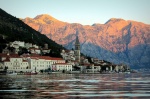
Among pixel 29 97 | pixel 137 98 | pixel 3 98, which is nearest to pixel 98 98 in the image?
pixel 137 98

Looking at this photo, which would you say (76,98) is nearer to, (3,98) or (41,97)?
(41,97)

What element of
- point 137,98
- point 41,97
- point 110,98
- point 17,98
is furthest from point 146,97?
point 17,98

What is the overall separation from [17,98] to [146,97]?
15.9m

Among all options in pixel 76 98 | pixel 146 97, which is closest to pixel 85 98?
pixel 76 98

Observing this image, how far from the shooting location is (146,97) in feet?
158

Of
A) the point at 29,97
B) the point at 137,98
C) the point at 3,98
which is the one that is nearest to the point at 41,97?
the point at 29,97

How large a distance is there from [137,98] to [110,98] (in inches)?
131

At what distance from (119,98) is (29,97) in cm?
1113

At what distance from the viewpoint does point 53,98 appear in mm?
→ 47062

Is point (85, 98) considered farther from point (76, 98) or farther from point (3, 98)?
point (3, 98)

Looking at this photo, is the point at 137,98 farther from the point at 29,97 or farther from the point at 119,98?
the point at 29,97

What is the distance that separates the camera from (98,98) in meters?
47.1

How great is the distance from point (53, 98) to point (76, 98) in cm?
281

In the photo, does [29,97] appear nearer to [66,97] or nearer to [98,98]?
[66,97]
